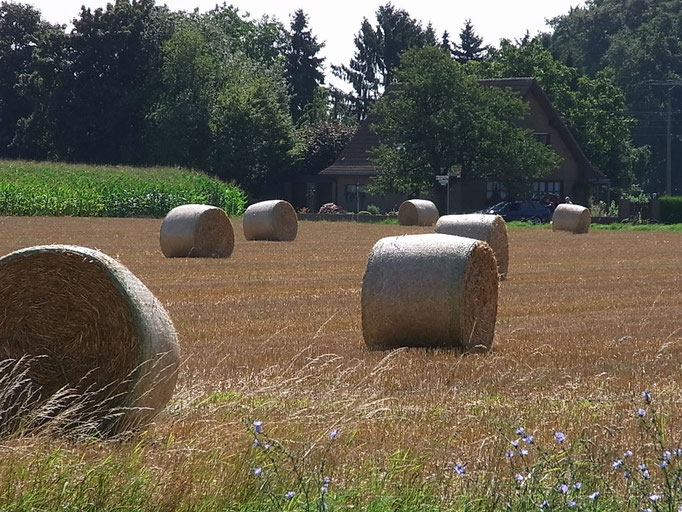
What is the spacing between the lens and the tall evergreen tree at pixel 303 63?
355 ft

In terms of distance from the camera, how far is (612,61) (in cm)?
11400

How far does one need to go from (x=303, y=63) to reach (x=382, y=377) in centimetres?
10011

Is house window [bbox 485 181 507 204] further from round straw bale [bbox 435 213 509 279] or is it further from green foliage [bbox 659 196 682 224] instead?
round straw bale [bbox 435 213 509 279]

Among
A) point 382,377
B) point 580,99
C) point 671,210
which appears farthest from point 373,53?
point 382,377

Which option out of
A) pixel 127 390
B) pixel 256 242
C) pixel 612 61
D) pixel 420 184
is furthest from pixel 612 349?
pixel 612 61

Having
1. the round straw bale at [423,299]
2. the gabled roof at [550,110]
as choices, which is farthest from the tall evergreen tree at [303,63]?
the round straw bale at [423,299]

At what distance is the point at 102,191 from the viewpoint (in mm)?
55031

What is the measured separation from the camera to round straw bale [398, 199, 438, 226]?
51625 millimetres

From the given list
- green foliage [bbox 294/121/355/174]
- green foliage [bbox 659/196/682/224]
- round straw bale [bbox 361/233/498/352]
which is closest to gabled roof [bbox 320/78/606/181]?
green foliage [bbox 294/121/355/174]

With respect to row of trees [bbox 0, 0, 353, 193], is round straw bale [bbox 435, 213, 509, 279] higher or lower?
lower

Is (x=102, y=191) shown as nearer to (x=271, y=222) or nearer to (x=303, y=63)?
(x=271, y=222)

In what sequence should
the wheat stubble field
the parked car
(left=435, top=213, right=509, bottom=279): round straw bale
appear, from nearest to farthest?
1. the wheat stubble field
2. (left=435, top=213, right=509, bottom=279): round straw bale
3. the parked car

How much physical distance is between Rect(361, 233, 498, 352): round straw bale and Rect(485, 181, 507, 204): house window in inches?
2220

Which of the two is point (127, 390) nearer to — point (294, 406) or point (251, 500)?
point (294, 406)
